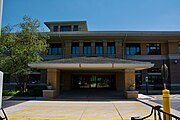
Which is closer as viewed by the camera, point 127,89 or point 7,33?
point 127,89

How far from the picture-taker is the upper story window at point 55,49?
31.3 m

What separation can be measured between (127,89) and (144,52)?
A: 13230 millimetres

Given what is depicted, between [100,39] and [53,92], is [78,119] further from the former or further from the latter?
[100,39]

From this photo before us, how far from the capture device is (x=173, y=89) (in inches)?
1134

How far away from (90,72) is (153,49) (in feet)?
35.1

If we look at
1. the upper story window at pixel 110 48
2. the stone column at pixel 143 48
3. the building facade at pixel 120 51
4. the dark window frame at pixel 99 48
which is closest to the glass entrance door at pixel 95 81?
the building facade at pixel 120 51

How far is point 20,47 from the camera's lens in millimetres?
20312

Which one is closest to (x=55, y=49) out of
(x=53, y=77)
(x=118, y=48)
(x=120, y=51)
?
(x=118, y=48)

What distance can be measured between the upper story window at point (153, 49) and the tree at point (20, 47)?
1711 centimetres

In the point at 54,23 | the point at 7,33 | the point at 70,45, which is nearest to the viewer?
the point at 7,33

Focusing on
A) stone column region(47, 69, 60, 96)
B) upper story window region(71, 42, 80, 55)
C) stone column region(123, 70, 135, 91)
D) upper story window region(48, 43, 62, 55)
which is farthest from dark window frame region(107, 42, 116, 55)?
stone column region(47, 69, 60, 96)

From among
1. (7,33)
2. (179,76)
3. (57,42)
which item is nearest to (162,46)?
(179,76)

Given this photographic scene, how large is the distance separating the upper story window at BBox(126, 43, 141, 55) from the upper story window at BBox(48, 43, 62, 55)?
10808mm

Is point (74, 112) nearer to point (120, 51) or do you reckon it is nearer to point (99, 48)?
point (120, 51)
